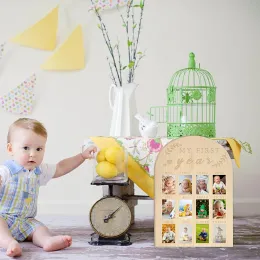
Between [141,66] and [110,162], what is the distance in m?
1.17

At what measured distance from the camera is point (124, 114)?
2748mm

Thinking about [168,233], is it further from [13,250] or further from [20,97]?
[20,97]

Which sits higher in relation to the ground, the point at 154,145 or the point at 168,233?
the point at 154,145

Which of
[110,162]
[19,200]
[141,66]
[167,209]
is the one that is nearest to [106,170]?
[110,162]

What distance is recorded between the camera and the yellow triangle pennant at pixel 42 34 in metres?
3.34

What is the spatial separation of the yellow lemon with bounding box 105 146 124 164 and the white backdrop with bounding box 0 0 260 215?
3.22 ft

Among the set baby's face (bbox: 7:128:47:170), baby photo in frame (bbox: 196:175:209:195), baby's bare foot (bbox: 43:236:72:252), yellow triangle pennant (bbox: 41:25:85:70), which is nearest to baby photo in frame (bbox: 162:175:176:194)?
baby photo in frame (bbox: 196:175:209:195)

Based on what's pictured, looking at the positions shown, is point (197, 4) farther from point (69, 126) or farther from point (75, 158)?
point (75, 158)

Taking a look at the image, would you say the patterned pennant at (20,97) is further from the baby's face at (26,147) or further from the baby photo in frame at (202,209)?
the baby photo in frame at (202,209)

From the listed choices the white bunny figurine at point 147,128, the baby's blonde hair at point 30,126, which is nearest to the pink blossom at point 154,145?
the white bunny figurine at point 147,128

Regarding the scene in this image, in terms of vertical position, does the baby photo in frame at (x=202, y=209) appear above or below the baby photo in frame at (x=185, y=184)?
below

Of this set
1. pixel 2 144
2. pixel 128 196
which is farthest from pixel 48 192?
pixel 128 196

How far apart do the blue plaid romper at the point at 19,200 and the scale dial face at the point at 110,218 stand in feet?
0.96

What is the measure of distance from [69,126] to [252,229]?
134cm
